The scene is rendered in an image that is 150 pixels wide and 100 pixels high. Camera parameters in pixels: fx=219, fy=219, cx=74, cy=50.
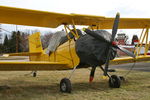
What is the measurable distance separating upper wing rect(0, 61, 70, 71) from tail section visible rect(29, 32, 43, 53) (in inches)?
134

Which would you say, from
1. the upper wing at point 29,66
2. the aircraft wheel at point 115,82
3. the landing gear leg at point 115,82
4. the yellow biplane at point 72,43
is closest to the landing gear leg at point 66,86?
the yellow biplane at point 72,43

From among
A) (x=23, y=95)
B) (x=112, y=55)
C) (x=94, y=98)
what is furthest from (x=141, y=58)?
(x=23, y=95)

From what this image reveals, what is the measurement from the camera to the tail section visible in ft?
35.9

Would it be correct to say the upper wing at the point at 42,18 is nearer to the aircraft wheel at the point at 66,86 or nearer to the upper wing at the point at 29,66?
the upper wing at the point at 29,66

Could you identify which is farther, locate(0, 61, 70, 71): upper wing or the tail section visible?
the tail section visible

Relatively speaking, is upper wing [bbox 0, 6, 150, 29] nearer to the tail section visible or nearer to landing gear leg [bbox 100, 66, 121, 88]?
landing gear leg [bbox 100, 66, 121, 88]

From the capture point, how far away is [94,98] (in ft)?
19.4

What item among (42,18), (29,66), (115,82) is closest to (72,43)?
(42,18)

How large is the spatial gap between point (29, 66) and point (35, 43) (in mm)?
4403

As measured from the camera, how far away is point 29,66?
23.3 feet

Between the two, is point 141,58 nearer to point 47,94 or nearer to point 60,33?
point 60,33

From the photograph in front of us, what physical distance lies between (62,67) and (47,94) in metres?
1.46

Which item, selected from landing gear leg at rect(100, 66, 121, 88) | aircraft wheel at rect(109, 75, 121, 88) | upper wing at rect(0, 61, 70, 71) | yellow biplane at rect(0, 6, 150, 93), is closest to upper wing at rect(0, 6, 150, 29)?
yellow biplane at rect(0, 6, 150, 93)

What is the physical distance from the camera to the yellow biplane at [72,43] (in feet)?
21.2
